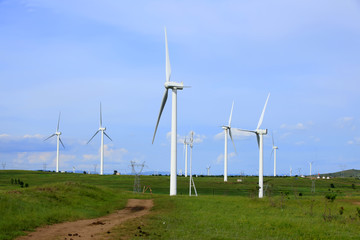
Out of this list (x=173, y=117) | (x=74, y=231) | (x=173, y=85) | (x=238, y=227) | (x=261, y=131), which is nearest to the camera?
(x=74, y=231)

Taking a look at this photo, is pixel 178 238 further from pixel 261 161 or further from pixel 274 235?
pixel 261 161

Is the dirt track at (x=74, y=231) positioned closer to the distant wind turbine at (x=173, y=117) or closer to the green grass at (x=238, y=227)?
the green grass at (x=238, y=227)

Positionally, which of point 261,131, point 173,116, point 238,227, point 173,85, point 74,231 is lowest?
point 238,227

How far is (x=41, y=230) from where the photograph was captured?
25781 millimetres

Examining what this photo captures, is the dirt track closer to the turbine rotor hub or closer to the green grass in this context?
the green grass

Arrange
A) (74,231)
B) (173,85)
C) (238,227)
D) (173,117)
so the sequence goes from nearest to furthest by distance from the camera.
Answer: (74,231) < (238,227) < (173,117) < (173,85)

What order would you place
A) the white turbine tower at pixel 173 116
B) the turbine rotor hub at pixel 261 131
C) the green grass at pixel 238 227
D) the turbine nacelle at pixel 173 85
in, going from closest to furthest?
the green grass at pixel 238 227 → the white turbine tower at pixel 173 116 → the turbine nacelle at pixel 173 85 → the turbine rotor hub at pixel 261 131

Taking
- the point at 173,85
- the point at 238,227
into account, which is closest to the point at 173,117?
the point at 173,85

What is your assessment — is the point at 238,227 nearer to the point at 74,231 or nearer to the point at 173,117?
the point at 74,231

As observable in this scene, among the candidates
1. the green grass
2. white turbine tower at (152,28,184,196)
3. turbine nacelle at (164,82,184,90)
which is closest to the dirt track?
the green grass

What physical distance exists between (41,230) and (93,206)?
51.5 ft

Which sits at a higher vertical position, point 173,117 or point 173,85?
point 173,85

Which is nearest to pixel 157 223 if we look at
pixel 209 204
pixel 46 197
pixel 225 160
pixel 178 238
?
pixel 178 238

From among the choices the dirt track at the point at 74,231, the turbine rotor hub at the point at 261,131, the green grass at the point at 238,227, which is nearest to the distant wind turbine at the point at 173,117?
the turbine rotor hub at the point at 261,131
